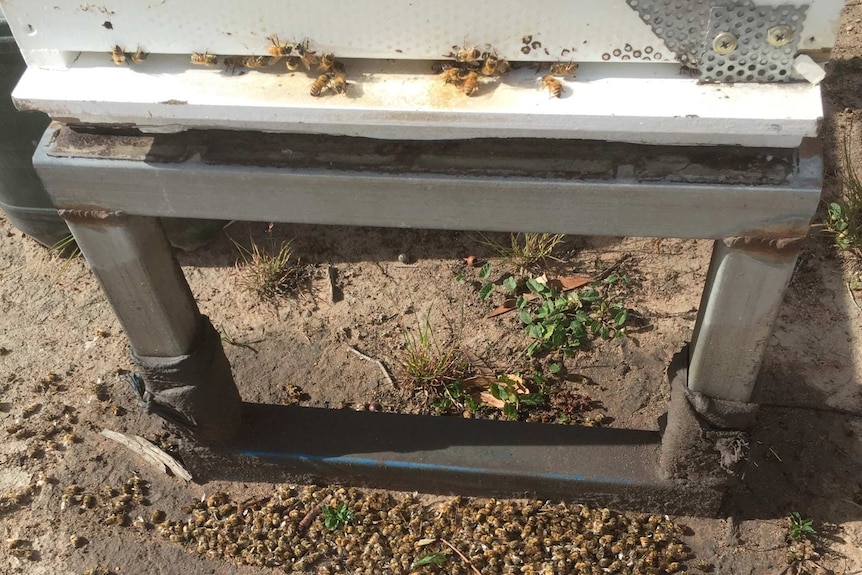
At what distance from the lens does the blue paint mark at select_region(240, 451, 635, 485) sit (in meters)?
3.08

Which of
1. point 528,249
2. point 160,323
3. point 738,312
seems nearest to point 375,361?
point 528,249

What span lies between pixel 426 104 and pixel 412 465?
5.06ft

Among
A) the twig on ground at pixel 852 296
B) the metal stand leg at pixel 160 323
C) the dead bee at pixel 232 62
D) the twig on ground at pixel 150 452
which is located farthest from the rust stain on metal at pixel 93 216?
the twig on ground at pixel 852 296

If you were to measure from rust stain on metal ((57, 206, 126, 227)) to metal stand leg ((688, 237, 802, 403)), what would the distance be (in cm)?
166

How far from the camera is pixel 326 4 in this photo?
1993 mm

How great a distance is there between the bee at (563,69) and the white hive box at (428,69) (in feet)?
0.06

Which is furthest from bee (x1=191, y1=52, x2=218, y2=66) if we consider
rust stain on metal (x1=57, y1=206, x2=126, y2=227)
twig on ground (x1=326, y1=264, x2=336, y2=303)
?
twig on ground (x1=326, y1=264, x2=336, y2=303)

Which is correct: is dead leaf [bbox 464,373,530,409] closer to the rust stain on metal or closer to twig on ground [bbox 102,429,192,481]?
twig on ground [bbox 102,429,192,481]

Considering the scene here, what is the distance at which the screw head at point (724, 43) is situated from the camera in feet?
6.31

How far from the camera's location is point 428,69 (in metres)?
2.16

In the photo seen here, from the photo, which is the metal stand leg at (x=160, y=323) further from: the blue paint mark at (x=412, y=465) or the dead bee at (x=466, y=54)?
the dead bee at (x=466, y=54)

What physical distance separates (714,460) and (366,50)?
71.2 inches

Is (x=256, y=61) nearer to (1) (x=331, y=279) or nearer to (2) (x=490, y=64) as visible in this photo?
(2) (x=490, y=64)

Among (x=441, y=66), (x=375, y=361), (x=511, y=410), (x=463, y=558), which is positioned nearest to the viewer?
(x=441, y=66)
